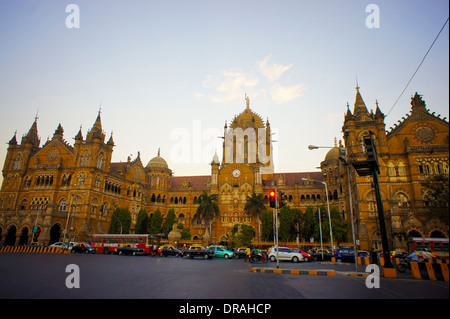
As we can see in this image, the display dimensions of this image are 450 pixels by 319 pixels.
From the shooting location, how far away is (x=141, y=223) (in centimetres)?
5750

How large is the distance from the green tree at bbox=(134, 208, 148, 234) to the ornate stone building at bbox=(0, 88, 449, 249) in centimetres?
373

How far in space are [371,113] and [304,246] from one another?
81.4ft

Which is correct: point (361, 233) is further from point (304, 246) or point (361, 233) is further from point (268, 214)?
point (268, 214)

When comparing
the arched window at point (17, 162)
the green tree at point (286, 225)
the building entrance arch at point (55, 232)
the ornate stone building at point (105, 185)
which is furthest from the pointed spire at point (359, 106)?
the arched window at point (17, 162)

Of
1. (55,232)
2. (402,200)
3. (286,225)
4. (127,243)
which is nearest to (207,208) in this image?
(286,225)

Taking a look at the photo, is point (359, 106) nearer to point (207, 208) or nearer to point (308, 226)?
point (308, 226)

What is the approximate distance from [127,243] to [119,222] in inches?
543

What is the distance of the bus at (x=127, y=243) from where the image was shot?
129 ft

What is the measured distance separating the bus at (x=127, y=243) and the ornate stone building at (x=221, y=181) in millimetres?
6705

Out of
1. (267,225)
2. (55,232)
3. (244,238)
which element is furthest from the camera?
(267,225)

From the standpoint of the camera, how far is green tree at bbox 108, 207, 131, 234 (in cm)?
5312

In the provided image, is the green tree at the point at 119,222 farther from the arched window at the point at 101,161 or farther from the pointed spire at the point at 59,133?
the pointed spire at the point at 59,133

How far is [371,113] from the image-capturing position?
4706cm
